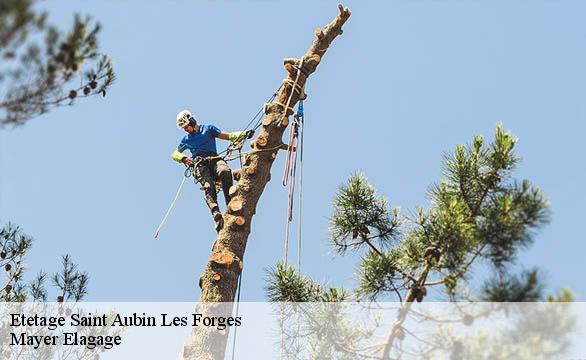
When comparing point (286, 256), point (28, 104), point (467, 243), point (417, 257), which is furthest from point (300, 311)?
point (28, 104)

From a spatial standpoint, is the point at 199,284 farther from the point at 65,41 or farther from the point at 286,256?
the point at 65,41

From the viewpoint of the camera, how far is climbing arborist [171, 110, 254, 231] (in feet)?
20.9

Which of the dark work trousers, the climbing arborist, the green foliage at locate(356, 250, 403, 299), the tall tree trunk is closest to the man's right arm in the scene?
the climbing arborist

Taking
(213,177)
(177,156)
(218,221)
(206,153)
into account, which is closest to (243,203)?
(218,221)

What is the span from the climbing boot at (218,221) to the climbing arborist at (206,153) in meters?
0.19

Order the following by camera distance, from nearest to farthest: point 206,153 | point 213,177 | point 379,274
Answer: point 379,274, point 213,177, point 206,153

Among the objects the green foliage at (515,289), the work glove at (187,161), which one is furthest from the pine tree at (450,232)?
the work glove at (187,161)

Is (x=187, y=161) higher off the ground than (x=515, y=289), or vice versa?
(x=187, y=161)

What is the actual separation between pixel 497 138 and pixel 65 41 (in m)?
2.82

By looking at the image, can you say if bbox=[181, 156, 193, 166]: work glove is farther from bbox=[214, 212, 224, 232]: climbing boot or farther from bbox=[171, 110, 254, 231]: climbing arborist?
bbox=[214, 212, 224, 232]: climbing boot

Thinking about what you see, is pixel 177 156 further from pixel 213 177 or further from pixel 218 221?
pixel 218 221

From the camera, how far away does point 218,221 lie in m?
A: 5.97

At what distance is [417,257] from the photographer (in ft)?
16.3

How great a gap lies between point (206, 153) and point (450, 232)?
8.79 feet
